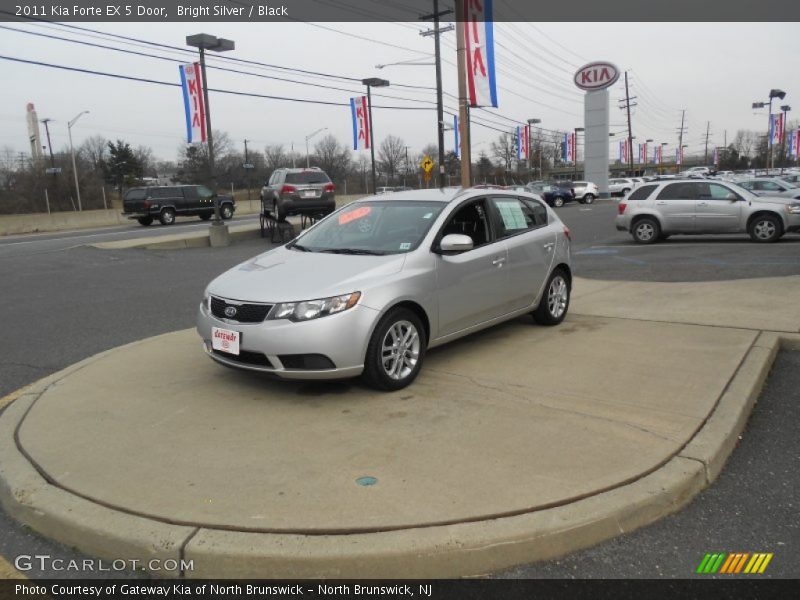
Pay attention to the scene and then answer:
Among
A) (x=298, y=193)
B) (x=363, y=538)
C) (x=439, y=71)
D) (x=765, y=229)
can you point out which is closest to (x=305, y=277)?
(x=363, y=538)

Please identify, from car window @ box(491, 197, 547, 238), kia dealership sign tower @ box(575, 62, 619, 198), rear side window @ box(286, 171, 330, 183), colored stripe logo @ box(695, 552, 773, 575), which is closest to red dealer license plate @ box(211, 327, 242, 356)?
car window @ box(491, 197, 547, 238)

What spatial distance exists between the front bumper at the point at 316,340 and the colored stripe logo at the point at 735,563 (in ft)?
8.31

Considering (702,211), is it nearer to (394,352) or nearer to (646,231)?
(646,231)

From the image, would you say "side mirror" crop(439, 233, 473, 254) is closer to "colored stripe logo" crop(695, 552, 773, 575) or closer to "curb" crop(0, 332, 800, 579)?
"curb" crop(0, 332, 800, 579)

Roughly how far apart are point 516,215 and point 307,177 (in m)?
15.2

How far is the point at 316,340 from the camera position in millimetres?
4441

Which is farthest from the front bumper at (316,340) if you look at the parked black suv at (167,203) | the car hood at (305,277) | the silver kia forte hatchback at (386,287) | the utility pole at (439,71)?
the parked black suv at (167,203)

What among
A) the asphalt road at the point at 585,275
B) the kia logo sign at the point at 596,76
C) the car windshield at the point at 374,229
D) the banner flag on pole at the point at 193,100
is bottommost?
the asphalt road at the point at 585,275

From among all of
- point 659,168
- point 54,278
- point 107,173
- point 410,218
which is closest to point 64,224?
point 54,278

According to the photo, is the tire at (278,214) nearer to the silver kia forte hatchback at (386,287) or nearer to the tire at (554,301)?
the silver kia forte hatchback at (386,287)

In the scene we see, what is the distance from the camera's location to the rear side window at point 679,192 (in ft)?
53.4

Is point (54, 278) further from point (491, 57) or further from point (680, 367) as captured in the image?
point (491, 57)

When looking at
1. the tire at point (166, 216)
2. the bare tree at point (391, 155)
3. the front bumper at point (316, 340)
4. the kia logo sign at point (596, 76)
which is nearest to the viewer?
the front bumper at point (316, 340)

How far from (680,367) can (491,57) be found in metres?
16.6
